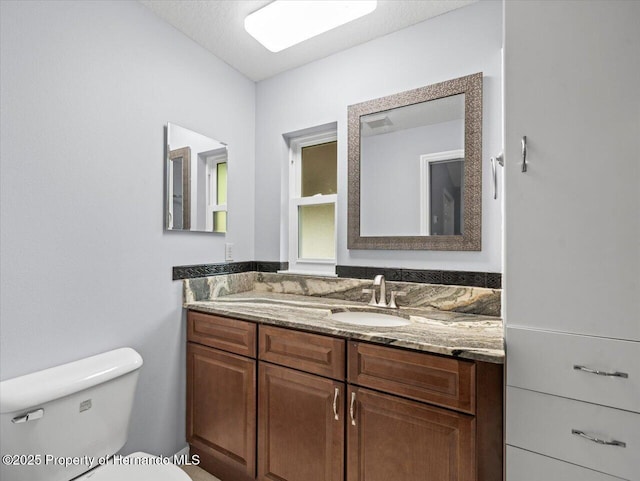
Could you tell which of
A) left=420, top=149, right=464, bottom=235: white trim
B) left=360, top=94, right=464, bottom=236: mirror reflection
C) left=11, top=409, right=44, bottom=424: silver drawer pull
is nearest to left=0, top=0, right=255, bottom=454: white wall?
left=11, top=409, right=44, bottom=424: silver drawer pull

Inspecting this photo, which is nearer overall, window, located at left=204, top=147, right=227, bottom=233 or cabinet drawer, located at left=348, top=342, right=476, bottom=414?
cabinet drawer, located at left=348, top=342, right=476, bottom=414

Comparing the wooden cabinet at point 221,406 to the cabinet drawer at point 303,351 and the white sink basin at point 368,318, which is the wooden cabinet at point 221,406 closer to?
the cabinet drawer at point 303,351

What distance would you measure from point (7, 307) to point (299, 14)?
170 centimetres

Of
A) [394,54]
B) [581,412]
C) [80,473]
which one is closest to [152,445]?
[80,473]

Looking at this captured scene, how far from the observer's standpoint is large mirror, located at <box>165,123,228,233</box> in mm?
1699

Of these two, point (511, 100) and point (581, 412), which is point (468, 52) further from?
point (581, 412)

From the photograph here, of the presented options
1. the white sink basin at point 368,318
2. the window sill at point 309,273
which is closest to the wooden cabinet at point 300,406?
the white sink basin at point 368,318

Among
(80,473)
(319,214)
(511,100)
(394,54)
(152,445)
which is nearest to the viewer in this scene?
(511,100)

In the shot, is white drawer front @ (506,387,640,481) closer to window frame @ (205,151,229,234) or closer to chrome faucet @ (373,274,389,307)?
chrome faucet @ (373,274,389,307)

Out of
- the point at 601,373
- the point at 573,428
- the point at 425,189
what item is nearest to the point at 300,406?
the point at 573,428

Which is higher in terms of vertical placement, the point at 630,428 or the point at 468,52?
the point at 468,52

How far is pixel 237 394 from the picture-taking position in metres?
1.56

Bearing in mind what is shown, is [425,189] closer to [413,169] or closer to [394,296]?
[413,169]

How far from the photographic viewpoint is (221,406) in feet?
5.32
